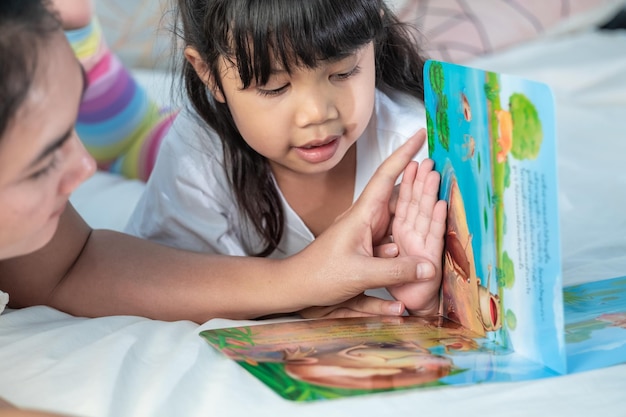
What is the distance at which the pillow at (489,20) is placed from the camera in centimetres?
205

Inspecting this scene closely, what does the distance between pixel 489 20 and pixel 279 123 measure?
124cm

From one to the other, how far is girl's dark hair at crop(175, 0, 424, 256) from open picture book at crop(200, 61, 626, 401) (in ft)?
0.36

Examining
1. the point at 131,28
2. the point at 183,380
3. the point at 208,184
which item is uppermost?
the point at 131,28

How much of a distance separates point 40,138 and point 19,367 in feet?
0.81

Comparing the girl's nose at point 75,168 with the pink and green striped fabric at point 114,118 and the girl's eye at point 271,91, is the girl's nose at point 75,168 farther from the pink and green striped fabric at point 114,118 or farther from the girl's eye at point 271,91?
the pink and green striped fabric at point 114,118

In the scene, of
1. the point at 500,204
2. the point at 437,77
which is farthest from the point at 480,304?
the point at 437,77

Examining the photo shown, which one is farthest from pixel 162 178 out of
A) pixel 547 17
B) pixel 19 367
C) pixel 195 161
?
pixel 547 17

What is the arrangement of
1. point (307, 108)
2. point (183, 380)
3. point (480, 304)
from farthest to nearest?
point (307, 108), point (480, 304), point (183, 380)

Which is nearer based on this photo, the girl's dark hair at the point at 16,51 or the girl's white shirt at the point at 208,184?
the girl's dark hair at the point at 16,51

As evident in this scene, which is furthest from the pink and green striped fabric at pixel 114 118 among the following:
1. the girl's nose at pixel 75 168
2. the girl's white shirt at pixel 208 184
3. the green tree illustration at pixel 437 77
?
the girl's nose at pixel 75 168

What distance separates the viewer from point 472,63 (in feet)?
6.58

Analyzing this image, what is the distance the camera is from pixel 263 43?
0.93 meters

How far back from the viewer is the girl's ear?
1059 millimetres

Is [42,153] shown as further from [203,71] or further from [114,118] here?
[114,118]
